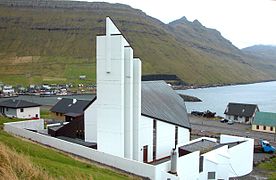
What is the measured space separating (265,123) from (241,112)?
5.84m

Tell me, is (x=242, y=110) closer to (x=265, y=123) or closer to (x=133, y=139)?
(x=265, y=123)

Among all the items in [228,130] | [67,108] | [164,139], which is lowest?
[228,130]

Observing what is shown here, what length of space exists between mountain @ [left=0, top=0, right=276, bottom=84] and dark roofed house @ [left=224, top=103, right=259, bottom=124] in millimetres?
55205

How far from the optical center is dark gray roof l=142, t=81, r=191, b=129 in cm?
1600

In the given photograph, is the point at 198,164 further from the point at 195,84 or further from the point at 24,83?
the point at 195,84

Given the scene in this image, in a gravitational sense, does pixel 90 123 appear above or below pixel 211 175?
above

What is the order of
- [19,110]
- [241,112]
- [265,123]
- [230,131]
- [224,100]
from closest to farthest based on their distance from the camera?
[230,131]
[265,123]
[19,110]
[241,112]
[224,100]

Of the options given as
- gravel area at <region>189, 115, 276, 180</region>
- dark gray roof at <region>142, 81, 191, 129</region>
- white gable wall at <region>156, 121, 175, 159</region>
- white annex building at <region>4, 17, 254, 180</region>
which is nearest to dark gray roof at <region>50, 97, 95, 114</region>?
gravel area at <region>189, 115, 276, 180</region>

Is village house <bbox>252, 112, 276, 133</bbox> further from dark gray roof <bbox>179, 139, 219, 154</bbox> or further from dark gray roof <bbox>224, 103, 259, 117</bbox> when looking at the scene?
dark gray roof <bbox>179, 139, 219, 154</bbox>

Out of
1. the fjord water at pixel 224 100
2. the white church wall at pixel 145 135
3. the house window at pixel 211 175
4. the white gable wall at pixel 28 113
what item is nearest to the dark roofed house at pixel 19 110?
the white gable wall at pixel 28 113

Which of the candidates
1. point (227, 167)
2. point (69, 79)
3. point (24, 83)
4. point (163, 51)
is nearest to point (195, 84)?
point (163, 51)

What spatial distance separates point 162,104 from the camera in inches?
680

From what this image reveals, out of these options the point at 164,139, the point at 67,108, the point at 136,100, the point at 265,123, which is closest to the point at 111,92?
the point at 136,100

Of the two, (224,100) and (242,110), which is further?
(224,100)
